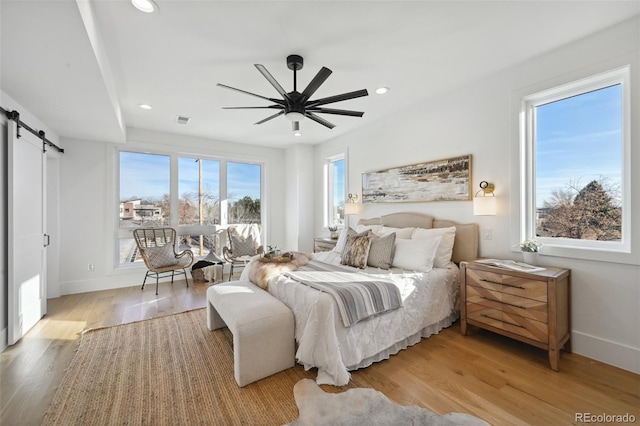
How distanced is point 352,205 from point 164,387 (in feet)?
11.5

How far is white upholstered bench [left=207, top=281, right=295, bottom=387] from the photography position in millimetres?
2035

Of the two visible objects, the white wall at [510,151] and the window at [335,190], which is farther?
the window at [335,190]

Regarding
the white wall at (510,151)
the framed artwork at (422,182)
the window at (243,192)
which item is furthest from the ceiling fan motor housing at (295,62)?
the window at (243,192)

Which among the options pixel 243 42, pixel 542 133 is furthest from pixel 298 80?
pixel 542 133

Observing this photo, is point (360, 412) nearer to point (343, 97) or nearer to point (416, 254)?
point (416, 254)

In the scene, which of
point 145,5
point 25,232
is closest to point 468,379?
point 145,5

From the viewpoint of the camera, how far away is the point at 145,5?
1918 mm

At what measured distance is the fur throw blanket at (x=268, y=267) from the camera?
2758mm

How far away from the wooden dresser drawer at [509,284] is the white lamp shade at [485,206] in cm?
68

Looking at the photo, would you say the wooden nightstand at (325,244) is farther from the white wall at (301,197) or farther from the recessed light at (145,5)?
the recessed light at (145,5)

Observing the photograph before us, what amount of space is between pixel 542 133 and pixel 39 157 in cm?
557

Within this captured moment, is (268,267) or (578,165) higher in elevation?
(578,165)

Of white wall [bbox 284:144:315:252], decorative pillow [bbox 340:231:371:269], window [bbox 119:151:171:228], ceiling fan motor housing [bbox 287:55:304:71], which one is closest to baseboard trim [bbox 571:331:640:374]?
decorative pillow [bbox 340:231:371:269]

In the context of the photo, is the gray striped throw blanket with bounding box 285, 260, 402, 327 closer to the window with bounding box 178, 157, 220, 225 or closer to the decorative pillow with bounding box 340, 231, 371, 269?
the decorative pillow with bounding box 340, 231, 371, 269
